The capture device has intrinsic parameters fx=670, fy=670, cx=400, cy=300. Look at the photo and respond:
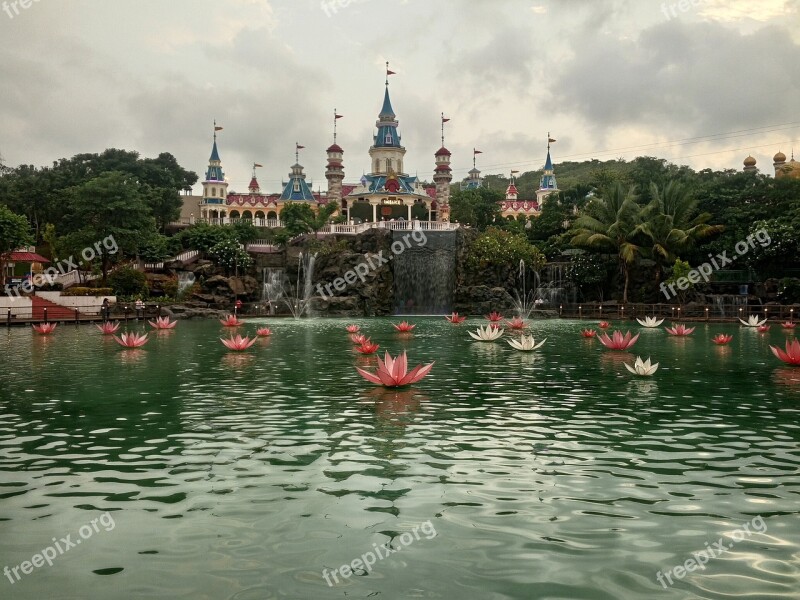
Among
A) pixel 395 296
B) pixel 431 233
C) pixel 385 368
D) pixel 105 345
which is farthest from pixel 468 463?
pixel 431 233

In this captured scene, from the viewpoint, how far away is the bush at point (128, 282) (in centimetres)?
4766

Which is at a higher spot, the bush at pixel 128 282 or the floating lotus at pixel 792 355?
the bush at pixel 128 282

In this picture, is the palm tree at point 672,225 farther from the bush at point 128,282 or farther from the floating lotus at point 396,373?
the floating lotus at point 396,373

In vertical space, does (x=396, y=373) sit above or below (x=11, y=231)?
below

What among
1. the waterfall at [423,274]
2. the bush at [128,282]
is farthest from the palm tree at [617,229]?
the bush at [128,282]

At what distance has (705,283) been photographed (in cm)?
4912

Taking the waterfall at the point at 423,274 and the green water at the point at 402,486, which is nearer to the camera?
the green water at the point at 402,486

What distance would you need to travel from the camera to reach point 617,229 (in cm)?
4544

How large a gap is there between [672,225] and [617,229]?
3592 millimetres

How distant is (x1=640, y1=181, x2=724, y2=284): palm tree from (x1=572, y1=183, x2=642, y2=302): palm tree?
895mm

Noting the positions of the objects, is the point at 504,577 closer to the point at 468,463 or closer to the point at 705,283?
the point at 468,463

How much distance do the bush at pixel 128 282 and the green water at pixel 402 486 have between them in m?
36.2

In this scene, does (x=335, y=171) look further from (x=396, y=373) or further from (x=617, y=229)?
(x=396, y=373)

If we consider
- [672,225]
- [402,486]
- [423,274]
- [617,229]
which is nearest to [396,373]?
[402,486]
